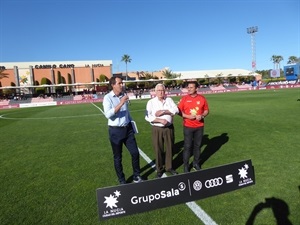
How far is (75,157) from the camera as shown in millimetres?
8016

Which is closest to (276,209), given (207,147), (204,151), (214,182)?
(214,182)

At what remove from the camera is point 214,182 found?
2.95 m

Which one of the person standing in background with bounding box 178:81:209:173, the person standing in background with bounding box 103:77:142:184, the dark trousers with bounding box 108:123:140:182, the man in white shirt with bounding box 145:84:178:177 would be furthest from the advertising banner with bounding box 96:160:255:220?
the person standing in background with bounding box 178:81:209:173

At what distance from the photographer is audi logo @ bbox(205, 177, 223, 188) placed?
2.91 m

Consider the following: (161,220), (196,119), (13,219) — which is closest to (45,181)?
(13,219)

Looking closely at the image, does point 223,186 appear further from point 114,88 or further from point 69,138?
point 69,138

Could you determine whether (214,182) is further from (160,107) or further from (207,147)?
(207,147)

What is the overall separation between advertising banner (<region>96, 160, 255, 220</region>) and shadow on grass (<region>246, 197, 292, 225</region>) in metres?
1.20

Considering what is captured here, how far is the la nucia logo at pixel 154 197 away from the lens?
2.68m

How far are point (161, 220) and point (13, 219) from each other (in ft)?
7.59

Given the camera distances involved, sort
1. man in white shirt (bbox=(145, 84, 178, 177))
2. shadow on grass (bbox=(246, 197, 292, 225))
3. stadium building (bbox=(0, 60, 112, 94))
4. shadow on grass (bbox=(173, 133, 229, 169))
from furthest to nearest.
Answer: stadium building (bbox=(0, 60, 112, 94)), shadow on grass (bbox=(173, 133, 229, 169)), man in white shirt (bbox=(145, 84, 178, 177)), shadow on grass (bbox=(246, 197, 292, 225))

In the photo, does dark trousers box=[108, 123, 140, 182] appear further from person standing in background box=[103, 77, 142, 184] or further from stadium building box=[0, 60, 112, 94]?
stadium building box=[0, 60, 112, 94]

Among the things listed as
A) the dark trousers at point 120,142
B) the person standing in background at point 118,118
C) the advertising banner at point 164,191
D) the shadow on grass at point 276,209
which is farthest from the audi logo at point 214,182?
the dark trousers at point 120,142

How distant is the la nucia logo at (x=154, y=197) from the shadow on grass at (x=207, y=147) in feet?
12.9
